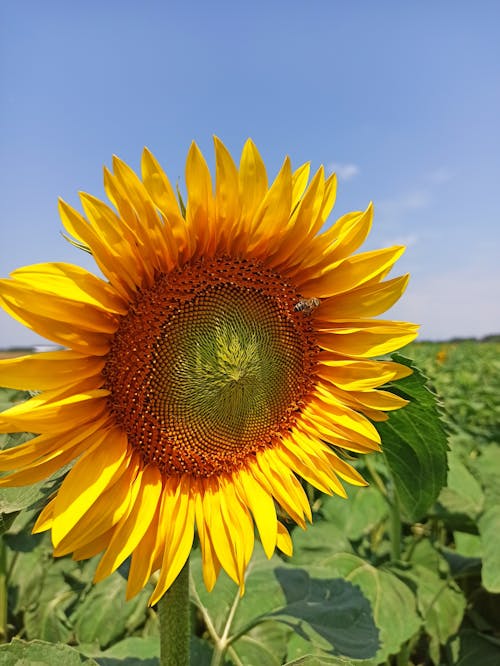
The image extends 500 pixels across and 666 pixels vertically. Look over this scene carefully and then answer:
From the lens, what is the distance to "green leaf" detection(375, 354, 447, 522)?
1.51m

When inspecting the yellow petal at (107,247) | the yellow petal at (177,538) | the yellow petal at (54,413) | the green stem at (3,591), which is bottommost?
the green stem at (3,591)

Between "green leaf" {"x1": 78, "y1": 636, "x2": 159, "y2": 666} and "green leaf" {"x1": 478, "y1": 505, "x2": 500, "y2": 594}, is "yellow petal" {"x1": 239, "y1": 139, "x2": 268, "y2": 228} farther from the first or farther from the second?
"green leaf" {"x1": 478, "y1": 505, "x2": 500, "y2": 594}

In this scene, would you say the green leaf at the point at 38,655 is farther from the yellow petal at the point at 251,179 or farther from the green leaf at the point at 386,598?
the yellow petal at the point at 251,179

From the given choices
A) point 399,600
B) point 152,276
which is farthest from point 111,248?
point 399,600

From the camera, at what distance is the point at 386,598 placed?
2.36 meters

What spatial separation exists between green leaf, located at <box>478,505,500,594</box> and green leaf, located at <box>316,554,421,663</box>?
0.32 meters

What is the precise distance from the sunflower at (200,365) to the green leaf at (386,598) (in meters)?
0.75

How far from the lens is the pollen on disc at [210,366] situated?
4.63ft

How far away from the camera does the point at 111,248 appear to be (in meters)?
1.22

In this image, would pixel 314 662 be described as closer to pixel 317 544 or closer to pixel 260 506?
pixel 260 506

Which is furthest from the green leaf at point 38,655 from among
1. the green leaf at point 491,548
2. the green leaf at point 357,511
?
the green leaf at point 357,511

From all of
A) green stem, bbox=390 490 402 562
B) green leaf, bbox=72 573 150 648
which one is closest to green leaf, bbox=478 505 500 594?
green stem, bbox=390 490 402 562

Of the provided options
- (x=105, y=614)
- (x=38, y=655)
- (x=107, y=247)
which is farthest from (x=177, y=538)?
(x=105, y=614)

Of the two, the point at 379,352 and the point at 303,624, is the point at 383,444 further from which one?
the point at 303,624
